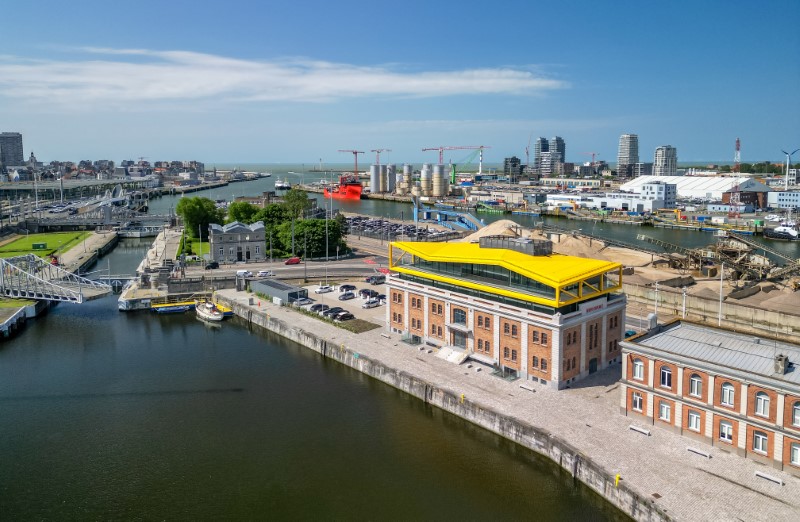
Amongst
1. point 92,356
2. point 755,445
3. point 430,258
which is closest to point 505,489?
point 755,445

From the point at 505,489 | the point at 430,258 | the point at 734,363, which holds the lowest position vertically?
the point at 505,489

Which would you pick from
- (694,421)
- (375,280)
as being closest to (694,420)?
(694,421)

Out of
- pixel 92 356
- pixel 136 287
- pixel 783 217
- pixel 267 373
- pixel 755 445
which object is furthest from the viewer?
pixel 783 217

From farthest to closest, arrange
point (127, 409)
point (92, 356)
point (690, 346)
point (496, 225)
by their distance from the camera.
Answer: point (496, 225)
point (92, 356)
point (127, 409)
point (690, 346)

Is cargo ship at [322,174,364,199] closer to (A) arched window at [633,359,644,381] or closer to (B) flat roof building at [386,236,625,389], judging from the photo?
(B) flat roof building at [386,236,625,389]

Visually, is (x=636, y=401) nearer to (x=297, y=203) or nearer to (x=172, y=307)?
(x=172, y=307)

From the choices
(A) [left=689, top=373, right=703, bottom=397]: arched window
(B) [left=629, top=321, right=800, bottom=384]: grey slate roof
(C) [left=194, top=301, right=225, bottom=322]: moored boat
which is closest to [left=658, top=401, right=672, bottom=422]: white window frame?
(A) [left=689, top=373, right=703, bottom=397]: arched window

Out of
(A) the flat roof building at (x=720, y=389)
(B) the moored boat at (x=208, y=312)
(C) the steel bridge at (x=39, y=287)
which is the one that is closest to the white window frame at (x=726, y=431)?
(A) the flat roof building at (x=720, y=389)

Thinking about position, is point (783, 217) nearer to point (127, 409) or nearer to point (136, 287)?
point (136, 287)
